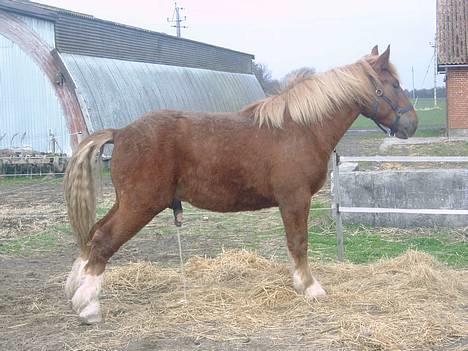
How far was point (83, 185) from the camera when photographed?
4.89m

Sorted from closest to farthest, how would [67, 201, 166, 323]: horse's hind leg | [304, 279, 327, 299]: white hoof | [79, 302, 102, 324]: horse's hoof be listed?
[79, 302, 102, 324]: horse's hoof < [67, 201, 166, 323]: horse's hind leg < [304, 279, 327, 299]: white hoof

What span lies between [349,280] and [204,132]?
194 centimetres

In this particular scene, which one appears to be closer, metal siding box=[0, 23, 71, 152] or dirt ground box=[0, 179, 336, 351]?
dirt ground box=[0, 179, 336, 351]

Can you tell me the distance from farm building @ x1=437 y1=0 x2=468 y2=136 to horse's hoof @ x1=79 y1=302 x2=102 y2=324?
22585 millimetres

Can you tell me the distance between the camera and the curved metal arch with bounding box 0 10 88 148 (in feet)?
57.4

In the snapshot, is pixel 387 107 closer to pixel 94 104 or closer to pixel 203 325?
pixel 203 325

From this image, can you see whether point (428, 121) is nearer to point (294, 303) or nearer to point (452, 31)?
point (452, 31)

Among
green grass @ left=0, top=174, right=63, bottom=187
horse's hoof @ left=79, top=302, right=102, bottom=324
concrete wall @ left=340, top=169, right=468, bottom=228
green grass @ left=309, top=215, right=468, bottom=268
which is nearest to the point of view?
horse's hoof @ left=79, top=302, right=102, bottom=324

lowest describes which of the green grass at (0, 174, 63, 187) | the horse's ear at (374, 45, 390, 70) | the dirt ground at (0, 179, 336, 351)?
the dirt ground at (0, 179, 336, 351)

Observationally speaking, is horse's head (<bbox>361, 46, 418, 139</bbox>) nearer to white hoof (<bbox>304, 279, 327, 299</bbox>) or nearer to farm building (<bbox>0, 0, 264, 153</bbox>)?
white hoof (<bbox>304, 279, 327, 299</bbox>)

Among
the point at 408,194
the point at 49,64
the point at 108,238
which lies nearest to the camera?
the point at 108,238

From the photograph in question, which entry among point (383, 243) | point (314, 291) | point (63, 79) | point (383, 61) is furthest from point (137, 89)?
point (314, 291)

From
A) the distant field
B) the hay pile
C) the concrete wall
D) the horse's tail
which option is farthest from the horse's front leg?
the distant field

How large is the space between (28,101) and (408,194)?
13.3 m
